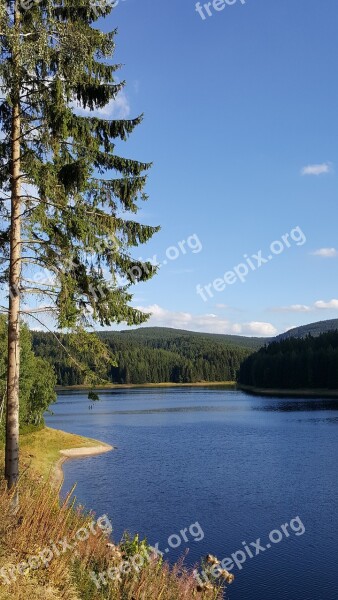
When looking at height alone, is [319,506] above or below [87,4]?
below

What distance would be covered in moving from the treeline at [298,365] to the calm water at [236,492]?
74.7 metres

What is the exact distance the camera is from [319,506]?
32.1 m

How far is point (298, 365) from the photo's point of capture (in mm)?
156125

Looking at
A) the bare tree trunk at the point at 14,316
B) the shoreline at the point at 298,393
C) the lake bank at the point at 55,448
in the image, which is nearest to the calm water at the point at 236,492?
the lake bank at the point at 55,448

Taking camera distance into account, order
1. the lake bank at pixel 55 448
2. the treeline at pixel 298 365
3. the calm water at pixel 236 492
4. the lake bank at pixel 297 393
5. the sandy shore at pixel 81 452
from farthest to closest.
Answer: the treeline at pixel 298 365 < the lake bank at pixel 297 393 < the sandy shore at pixel 81 452 < the lake bank at pixel 55 448 < the calm water at pixel 236 492

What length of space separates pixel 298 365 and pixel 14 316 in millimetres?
150184

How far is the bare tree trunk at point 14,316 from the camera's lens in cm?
1331

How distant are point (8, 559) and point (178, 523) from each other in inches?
885

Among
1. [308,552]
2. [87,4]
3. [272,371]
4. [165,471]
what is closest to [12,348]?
[87,4]

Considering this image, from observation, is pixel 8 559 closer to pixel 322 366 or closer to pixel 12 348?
pixel 12 348

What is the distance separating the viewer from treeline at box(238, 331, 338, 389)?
146125 mm

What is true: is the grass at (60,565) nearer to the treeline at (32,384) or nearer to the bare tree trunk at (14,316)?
Result: the bare tree trunk at (14,316)

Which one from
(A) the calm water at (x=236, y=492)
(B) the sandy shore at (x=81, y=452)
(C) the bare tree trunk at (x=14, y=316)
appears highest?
(C) the bare tree trunk at (x=14, y=316)

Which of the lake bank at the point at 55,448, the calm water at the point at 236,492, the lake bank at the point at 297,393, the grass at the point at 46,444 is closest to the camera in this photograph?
the calm water at the point at 236,492
